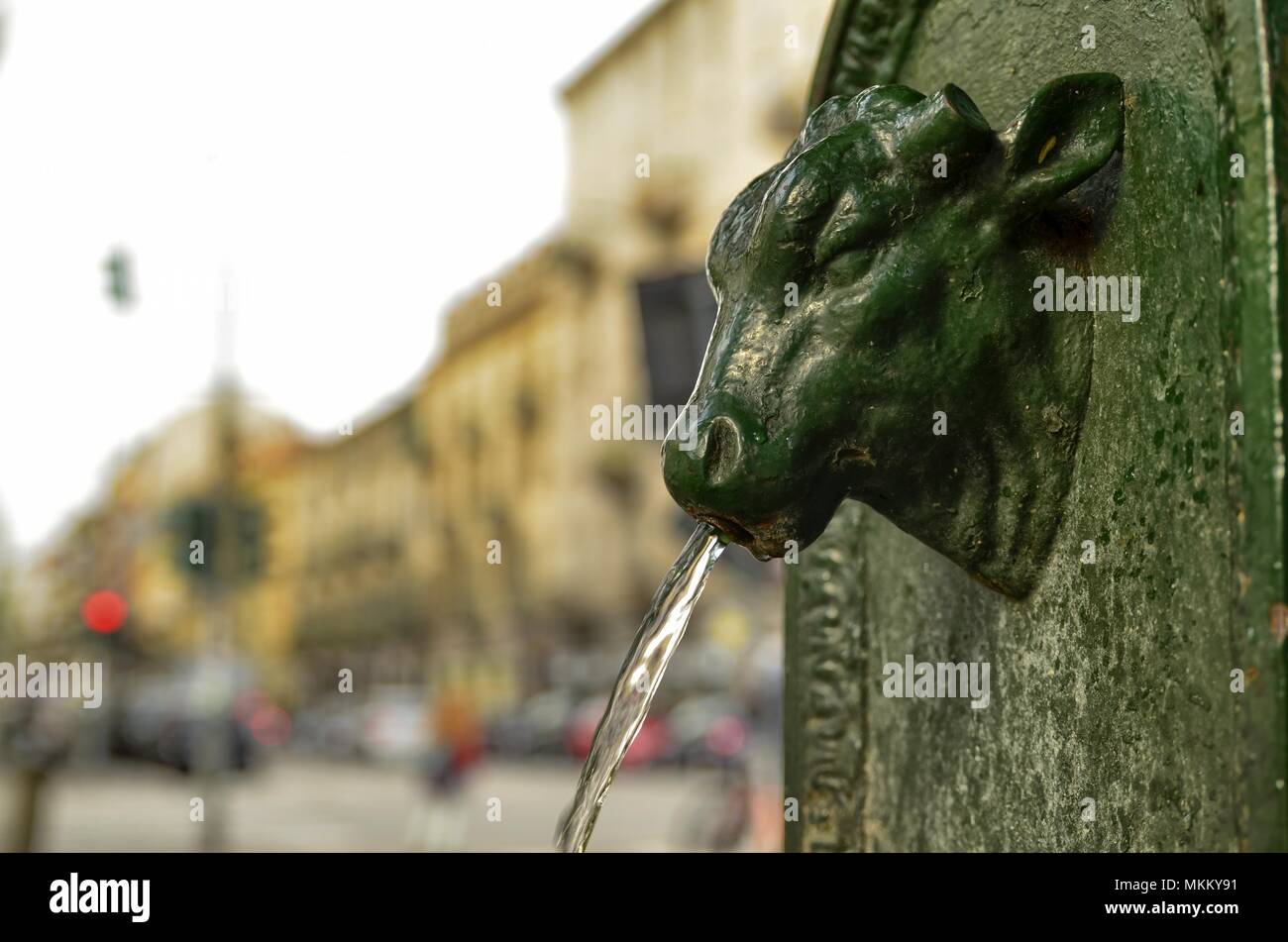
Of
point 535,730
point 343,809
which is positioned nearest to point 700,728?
point 343,809

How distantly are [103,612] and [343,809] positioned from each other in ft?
20.9

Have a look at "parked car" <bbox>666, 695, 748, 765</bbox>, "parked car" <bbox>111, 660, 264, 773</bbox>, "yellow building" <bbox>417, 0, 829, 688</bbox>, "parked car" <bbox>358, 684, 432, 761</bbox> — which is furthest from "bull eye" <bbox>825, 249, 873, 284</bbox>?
"parked car" <bbox>358, 684, 432, 761</bbox>

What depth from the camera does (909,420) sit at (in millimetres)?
1568

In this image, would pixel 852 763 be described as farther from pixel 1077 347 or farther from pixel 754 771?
pixel 754 771

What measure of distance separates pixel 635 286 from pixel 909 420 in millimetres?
6945

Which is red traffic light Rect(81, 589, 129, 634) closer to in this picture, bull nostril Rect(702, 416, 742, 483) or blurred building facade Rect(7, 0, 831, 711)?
blurred building facade Rect(7, 0, 831, 711)

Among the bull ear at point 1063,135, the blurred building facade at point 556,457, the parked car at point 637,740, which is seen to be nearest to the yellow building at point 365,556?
the blurred building facade at point 556,457

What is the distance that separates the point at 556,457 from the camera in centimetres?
4159

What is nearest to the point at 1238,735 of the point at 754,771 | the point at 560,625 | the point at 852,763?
the point at 852,763

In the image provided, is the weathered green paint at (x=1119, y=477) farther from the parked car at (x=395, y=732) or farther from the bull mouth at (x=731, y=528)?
the parked car at (x=395, y=732)

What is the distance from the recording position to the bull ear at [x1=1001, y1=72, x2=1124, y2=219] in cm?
147

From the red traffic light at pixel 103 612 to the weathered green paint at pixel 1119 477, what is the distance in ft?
48.0

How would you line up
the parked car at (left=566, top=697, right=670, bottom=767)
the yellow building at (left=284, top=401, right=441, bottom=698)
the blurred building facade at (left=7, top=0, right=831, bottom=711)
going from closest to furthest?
the parked car at (left=566, top=697, right=670, bottom=767)
the blurred building facade at (left=7, top=0, right=831, bottom=711)
the yellow building at (left=284, top=401, right=441, bottom=698)

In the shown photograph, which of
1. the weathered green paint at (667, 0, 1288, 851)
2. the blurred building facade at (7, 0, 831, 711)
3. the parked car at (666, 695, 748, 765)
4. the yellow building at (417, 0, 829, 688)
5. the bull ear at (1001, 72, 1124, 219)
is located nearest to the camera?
the weathered green paint at (667, 0, 1288, 851)
